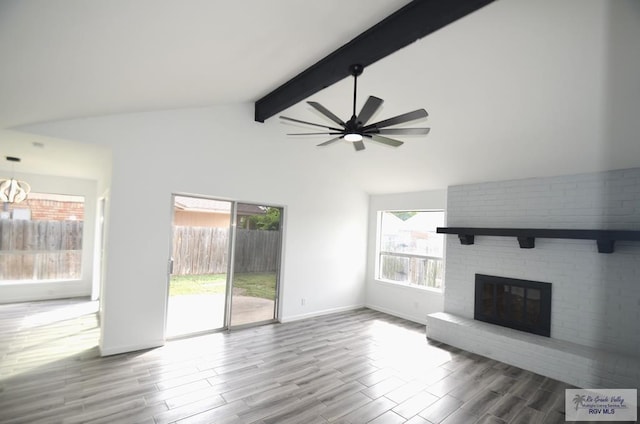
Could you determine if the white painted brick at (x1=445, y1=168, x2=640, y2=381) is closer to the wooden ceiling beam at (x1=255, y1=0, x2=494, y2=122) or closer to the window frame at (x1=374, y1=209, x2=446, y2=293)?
the window frame at (x1=374, y1=209, x2=446, y2=293)

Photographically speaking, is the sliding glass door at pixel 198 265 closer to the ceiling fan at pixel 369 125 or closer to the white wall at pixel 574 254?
the ceiling fan at pixel 369 125

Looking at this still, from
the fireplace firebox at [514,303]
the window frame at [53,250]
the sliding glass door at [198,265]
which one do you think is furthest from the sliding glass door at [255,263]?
the window frame at [53,250]

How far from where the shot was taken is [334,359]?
12.3 feet

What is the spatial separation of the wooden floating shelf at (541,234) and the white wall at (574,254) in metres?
0.21

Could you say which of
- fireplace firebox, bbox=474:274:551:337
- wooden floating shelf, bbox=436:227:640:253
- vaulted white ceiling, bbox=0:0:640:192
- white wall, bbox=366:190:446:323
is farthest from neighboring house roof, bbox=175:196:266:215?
fireplace firebox, bbox=474:274:551:337

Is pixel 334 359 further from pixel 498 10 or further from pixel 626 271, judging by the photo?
pixel 498 10

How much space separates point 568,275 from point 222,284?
4.79 meters

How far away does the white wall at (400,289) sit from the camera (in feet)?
17.3

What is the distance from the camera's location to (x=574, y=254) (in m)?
3.77

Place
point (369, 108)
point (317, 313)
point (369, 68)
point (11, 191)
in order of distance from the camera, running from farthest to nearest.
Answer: point (317, 313) < point (11, 191) < point (369, 68) < point (369, 108)

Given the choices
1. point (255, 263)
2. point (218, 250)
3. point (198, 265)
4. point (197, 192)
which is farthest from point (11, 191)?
point (255, 263)

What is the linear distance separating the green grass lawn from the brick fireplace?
8.85 feet

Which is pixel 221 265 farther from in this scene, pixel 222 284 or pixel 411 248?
pixel 411 248

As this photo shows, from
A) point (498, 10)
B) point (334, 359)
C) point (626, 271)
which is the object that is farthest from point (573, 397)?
point (498, 10)
